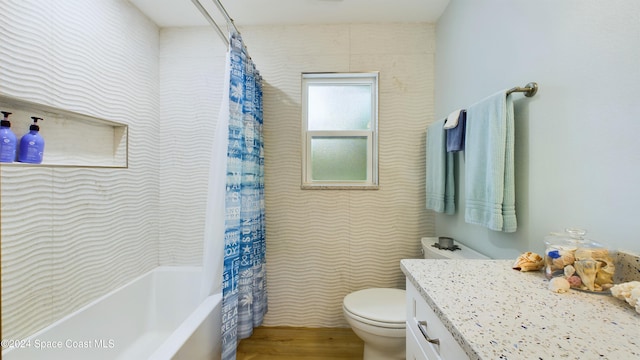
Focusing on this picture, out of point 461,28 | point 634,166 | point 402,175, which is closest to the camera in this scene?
point 634,166

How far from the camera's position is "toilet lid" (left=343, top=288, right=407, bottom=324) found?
1.41 m

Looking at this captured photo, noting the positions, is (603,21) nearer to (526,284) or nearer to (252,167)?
(526,284)

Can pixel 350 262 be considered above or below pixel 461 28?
below

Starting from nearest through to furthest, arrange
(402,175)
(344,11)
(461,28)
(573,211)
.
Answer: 1. (573,211)
2. (461,28)
3. (344,11)
4. (402,175)

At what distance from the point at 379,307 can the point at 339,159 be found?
1.05 m

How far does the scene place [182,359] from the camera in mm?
1137

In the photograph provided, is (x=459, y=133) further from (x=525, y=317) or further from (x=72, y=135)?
(x=72, y=135)

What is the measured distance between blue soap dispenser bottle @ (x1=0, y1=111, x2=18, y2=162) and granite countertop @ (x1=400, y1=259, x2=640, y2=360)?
5.51 feet

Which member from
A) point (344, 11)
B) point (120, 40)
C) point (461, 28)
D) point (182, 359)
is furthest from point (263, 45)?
point (182, 359)

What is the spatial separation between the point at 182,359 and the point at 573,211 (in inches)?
61.1

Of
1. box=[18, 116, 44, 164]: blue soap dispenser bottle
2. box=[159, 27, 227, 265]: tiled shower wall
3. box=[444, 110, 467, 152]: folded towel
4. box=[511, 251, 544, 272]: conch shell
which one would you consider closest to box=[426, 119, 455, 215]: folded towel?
box=[444, 110, 467, 152]: folded towel

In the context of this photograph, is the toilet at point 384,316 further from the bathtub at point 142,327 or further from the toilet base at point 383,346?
the bathtub at point 142,327

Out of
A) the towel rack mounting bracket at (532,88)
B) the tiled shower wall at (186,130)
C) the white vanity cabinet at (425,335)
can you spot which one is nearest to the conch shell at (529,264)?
the white vanity cabinet at (425,335)

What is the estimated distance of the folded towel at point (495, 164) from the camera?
113cm
